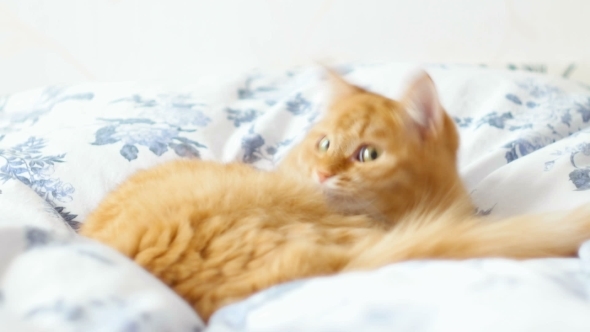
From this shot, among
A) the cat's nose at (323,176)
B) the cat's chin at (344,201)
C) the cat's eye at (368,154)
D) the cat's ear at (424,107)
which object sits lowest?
the cat's chin at (344,201)

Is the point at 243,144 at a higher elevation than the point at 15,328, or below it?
below

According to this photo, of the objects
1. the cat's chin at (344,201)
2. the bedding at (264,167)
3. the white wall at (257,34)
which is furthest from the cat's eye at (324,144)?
the white wall at (257,34)

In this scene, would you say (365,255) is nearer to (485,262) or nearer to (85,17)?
(485,262)

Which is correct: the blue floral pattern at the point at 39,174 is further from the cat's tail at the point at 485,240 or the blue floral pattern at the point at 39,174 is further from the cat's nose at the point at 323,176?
Result: the cat's tail at the point at 485,240

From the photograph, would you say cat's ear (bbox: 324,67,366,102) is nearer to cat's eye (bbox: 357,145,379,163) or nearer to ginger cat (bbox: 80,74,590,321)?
ginger cat (bbox: 80,74,590,321)

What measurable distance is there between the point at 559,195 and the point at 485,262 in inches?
17.2

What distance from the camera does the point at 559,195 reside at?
0.90 metres

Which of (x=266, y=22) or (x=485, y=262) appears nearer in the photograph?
(x=485, y=262)

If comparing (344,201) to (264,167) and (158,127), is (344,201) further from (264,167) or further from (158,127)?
(158,127)

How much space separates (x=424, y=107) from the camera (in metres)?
0.91

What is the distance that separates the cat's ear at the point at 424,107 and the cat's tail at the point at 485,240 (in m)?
0.30

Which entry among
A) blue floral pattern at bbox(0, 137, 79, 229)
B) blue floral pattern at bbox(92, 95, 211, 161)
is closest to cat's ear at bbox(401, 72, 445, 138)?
blue floral pattern at bbox(92, 95, 211, 161)

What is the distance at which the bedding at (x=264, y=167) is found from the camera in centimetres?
47

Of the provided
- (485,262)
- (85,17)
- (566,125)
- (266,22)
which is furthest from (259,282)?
(85,17)
